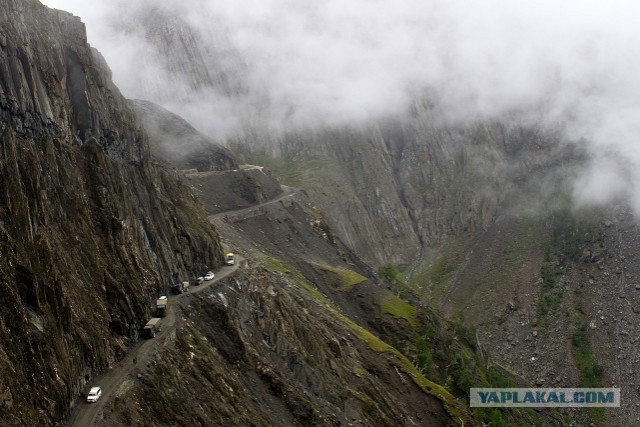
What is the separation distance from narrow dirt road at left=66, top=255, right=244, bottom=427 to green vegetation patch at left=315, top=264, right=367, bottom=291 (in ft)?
132

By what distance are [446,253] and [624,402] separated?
81.1 m

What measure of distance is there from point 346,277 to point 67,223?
6132 centimetres

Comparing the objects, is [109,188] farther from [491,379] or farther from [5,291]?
[491,379]

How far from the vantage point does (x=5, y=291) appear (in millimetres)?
36875

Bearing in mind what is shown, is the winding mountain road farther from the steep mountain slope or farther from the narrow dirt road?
the steep mountain slope

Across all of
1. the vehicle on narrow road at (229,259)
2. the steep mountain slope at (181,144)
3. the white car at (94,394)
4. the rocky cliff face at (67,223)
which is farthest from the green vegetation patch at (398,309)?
the white car at (94,394)

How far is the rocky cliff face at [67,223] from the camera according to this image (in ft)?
125

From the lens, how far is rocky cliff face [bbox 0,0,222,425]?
125 feet

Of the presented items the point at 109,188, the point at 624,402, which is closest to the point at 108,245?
the point at 109,188

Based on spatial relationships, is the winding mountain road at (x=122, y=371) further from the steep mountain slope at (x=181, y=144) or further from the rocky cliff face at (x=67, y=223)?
the steep mountain slope at (x=181, y=144)

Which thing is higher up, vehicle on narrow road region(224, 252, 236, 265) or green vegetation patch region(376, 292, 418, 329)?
vehicle on narrow road region(224, 252, 236, 265)

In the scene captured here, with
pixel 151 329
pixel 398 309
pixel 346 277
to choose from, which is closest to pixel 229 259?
pixel 151 329

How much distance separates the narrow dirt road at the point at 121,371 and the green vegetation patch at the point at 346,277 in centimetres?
4014

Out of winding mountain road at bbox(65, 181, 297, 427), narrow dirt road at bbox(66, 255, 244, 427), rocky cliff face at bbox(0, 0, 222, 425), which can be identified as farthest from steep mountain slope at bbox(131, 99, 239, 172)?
narrow dirt road at bbox(66, 255, 244, 427)
